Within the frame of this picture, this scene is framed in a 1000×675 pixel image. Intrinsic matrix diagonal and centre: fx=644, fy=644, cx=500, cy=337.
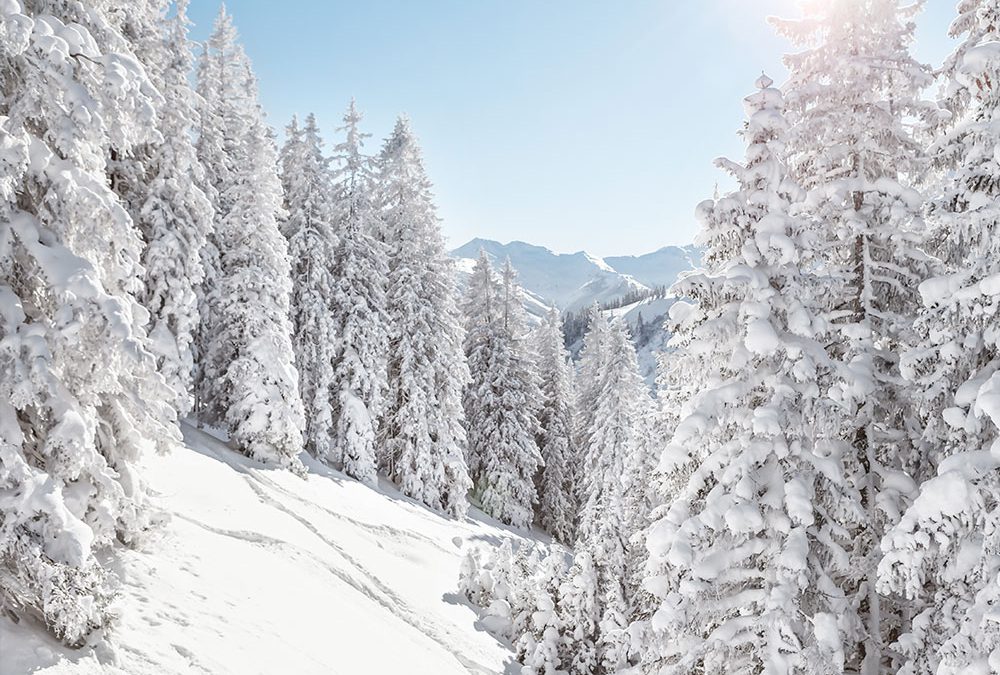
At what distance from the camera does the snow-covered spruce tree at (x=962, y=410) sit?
673 cm

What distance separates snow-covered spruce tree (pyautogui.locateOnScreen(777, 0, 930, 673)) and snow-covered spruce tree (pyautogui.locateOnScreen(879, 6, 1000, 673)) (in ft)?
2.58

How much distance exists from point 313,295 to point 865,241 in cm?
2448

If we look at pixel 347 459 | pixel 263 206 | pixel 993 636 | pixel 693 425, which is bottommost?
pixel 347 459

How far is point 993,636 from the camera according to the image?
6.40m

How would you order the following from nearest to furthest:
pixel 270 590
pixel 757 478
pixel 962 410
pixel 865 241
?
pixel 962 410 < pixel 757 478 < pixel 865 241 < pixel 270 590

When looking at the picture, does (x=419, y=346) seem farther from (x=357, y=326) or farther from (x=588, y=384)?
(x=588, y=384)

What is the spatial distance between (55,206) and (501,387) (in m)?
31.8

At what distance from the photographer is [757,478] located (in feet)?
28.3

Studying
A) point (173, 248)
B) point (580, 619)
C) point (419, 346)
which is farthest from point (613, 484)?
point (173, 248)

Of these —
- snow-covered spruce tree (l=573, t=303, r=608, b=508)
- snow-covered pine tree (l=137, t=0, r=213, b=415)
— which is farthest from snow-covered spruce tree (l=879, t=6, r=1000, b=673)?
snow-covered spruce tree (l=573, t=303, r=608, b=508)

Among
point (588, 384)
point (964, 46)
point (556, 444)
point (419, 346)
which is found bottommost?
point (556, 444)

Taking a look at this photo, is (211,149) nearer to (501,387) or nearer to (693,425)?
(501,387)

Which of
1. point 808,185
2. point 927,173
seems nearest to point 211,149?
point 808,185

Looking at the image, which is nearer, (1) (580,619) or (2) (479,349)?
(1) (580,619)
